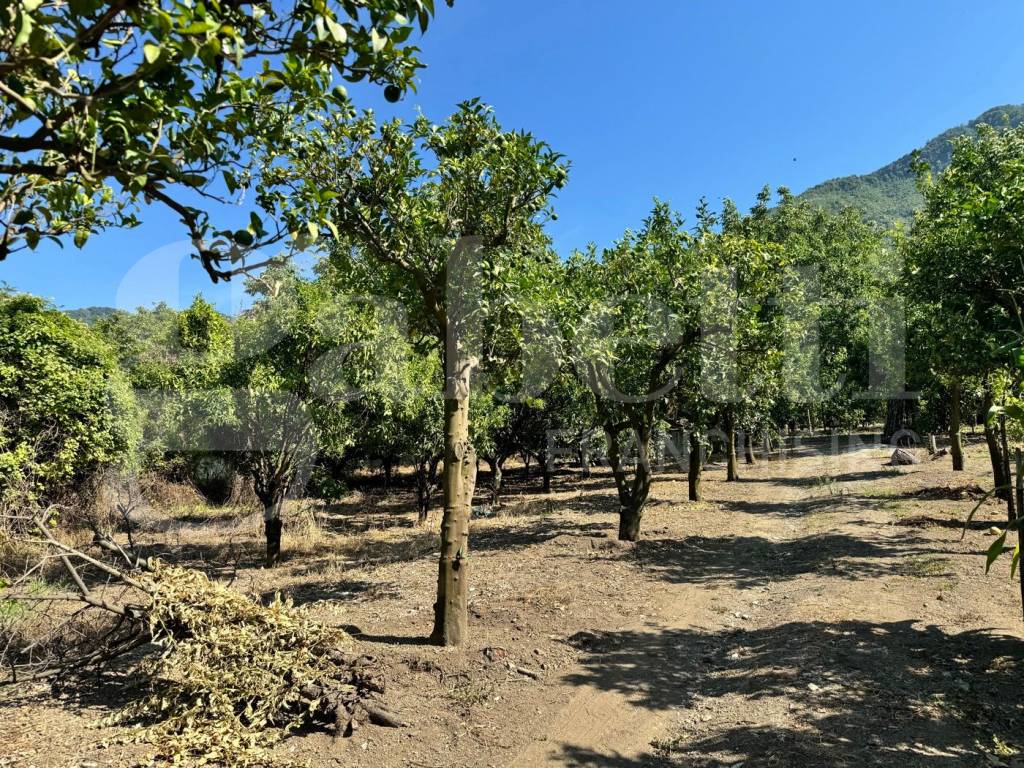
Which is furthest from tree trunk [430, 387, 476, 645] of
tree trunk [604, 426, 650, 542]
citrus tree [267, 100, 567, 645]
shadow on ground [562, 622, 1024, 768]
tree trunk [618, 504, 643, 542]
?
tree trunk [618, 504, 643, 542]

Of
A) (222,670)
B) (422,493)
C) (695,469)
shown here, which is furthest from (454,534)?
(695,469)

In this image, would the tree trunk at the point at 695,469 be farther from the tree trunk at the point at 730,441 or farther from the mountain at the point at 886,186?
the mountain at the point at 886,186

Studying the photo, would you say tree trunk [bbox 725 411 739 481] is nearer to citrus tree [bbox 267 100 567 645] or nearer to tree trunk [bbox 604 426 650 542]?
tree trunk [bbox 604 426 650 542]

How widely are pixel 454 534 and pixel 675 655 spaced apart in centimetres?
288

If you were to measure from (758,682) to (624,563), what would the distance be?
527 centimetres

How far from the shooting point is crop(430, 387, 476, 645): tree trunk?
6.61m

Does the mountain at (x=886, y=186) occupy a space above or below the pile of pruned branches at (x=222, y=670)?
above

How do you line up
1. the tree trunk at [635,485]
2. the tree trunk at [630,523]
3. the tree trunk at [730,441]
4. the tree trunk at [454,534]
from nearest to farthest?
1. the tree trunk at [454,534]
2. the tree trunk at [635,485]
3. the tree trunk at [630,523]
4. the tree trunk at [730,441]

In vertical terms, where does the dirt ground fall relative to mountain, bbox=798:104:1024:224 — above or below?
below

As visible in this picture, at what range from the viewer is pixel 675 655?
6.66 m

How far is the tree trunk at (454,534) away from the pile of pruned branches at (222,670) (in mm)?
966

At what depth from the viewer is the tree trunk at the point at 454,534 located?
661cm

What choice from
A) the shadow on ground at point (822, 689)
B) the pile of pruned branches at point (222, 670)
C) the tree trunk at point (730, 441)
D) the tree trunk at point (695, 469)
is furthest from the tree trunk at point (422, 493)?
the pile of pruned branches at point (222, 670)

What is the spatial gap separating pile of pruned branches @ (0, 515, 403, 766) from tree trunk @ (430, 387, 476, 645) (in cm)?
97
